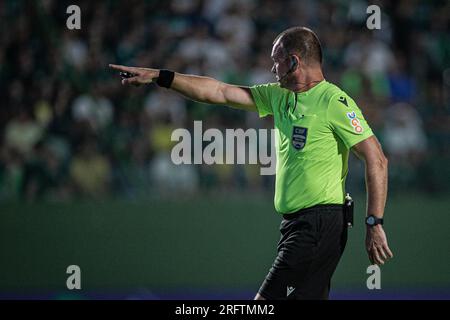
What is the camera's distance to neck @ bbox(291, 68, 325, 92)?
6.49m

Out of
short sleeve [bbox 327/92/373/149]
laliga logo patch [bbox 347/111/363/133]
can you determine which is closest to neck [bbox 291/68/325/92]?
short sleeve [bbox 327/92/373/149]

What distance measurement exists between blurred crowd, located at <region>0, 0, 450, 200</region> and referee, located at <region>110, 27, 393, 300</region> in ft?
14.2

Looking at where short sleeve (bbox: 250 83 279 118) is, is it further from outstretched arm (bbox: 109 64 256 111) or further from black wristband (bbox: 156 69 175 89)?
black wristband (bbox: 156 69 175 89)

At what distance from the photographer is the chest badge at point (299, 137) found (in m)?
6.32

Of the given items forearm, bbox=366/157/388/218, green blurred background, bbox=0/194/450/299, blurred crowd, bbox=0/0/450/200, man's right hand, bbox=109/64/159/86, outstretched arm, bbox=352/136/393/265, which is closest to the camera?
outstretched arm, bbox=352/136/393/265

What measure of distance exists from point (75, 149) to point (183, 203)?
1430 mm

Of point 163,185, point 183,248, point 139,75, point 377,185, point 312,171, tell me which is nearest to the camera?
point 377,185

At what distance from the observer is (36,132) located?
1130 centimetres

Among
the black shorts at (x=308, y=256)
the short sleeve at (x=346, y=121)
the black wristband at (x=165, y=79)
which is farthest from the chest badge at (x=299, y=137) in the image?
the black wristband at (x=165, y=79)

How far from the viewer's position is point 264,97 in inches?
272

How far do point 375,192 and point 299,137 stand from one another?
66 cm

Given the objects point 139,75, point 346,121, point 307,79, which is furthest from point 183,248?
point 346,121

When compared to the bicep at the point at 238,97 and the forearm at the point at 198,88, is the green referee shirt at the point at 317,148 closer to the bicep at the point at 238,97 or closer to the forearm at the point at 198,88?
the bicep at the point at 238,97

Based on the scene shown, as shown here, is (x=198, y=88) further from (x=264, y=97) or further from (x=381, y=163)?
(x=381, y=163)
